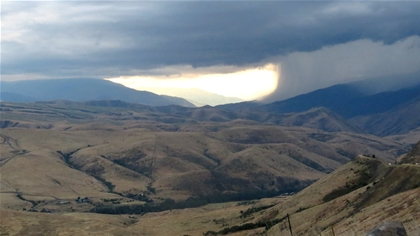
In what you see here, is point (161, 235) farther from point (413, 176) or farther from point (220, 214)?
point (413, 176)

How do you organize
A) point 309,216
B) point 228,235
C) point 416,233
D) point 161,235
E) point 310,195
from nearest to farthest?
point 416,233 → point 309,216 → point 228,235 → point 310,195 → point 161,235

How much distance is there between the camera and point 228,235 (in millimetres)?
129750

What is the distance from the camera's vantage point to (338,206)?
10412 cm

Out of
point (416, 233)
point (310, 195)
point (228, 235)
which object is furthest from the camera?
point (310, 195)

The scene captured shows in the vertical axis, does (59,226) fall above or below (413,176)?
below

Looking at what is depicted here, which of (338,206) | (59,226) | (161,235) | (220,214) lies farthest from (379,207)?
(59,226)

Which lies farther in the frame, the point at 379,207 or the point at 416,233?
the point at 379,207

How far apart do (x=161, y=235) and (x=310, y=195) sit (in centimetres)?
5530

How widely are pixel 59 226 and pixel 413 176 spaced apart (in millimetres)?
134597

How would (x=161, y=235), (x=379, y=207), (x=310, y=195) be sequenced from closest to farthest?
(x=379, y=207), (x=310, y=195), (x=161, y=235)

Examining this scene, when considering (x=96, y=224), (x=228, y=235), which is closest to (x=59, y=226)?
(x=96, y=224)

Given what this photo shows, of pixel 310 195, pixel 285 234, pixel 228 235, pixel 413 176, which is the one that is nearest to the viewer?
pixel 413 176

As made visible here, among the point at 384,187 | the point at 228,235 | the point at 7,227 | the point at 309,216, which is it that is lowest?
the point at 7,227

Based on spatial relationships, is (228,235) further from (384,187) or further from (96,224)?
(96,224)
